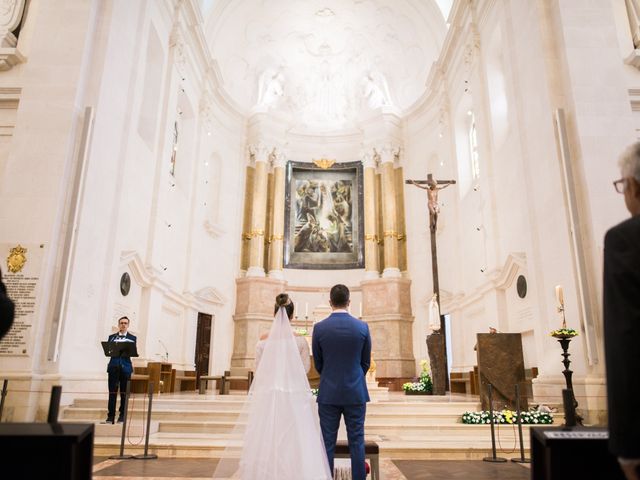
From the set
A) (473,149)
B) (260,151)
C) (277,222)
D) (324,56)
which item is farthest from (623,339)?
(324,56)

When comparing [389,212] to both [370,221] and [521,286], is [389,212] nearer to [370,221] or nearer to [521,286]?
[370,221]

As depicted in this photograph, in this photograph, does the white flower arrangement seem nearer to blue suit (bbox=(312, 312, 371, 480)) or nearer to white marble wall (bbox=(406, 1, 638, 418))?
white marble wall (bbox=(406, 1, 638, 418))

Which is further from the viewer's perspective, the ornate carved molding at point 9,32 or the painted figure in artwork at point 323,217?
the painted figure in artwork at point 323,217

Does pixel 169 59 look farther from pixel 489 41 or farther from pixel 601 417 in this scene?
pixel 601 417

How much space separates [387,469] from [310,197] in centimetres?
1518

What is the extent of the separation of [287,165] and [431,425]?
14036mm

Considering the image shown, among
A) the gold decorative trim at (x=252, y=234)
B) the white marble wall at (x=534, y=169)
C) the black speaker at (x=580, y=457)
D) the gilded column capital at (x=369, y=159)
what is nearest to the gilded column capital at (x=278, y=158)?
the gold decorative trim at (x=252, y=234)

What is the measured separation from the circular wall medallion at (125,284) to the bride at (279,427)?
739 cm

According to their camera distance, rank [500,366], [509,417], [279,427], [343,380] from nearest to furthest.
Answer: [343,380], [279,427], [509,417], [500,366]

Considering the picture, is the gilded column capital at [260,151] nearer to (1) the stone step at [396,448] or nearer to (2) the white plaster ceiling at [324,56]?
(2) the white plaster ceiling at [324,56]

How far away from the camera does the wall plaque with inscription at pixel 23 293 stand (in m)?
7.58

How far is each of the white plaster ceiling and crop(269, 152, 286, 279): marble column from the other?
2.12 meters

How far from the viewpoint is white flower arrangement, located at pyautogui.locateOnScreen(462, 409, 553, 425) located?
712 centimetres

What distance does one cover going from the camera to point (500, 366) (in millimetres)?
Answer: 8172
